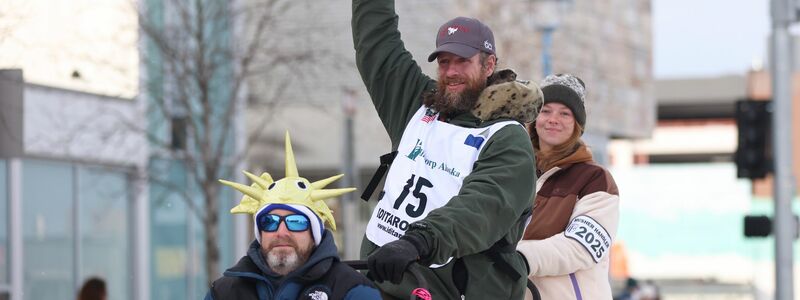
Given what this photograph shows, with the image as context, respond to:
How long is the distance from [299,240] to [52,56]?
16.1 meters

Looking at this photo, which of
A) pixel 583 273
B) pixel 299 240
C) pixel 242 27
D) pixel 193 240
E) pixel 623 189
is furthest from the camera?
pixel 623 189

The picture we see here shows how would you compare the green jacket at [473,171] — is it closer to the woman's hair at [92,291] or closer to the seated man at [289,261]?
the seated man at [289,261]

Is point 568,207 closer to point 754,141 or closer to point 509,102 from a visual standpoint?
point 509,102

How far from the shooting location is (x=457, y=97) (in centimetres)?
534

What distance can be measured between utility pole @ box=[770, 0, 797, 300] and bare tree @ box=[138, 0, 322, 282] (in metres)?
5.24

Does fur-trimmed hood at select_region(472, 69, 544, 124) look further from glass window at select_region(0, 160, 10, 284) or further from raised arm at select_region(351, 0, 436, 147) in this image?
glass window at select_region(0, 160, 10, 284)

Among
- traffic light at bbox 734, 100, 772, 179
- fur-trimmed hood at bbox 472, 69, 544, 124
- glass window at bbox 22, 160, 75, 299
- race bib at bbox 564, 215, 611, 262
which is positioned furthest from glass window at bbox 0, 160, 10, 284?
fur-trimmed hood at bbox 472, 69, 544, 124

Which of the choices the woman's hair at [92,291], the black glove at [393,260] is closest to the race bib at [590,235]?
the black glove at [393,260]

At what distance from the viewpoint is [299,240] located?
16.1ft

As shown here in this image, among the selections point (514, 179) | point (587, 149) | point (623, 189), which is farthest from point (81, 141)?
point (623, 189)

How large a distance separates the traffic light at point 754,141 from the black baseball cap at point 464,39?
51.0ft

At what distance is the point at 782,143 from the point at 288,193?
52.8 ft

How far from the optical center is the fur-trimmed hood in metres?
5.28

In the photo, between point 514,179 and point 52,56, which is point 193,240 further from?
point 514,179
